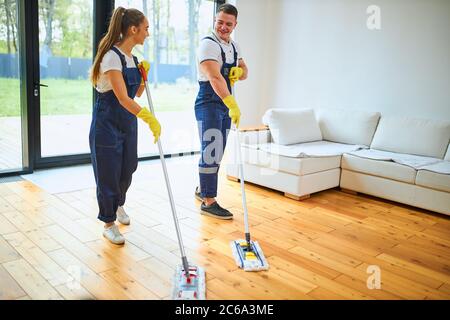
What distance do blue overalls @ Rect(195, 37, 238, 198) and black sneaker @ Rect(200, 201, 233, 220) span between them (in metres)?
0.09

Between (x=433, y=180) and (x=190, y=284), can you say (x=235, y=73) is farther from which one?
(x=433, y=180)

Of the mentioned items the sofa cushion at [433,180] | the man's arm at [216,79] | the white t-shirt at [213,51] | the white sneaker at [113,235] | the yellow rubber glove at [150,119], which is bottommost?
the white sneaker at [113,235]

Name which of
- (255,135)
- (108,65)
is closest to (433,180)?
(255,135)

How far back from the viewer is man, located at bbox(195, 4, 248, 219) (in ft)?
9.41

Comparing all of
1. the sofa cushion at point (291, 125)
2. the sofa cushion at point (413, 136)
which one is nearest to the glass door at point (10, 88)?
the sofa cushion at point (291, 125)

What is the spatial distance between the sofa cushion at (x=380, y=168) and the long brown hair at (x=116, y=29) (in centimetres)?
242

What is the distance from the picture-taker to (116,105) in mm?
2455

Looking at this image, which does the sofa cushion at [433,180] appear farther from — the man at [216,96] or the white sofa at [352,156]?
the man at [216,96]

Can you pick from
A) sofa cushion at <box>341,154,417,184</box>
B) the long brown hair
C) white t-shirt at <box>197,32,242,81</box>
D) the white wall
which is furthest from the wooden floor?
the white wall

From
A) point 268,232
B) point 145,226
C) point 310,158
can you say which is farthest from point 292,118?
point 145,226

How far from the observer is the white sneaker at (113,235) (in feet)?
8.71

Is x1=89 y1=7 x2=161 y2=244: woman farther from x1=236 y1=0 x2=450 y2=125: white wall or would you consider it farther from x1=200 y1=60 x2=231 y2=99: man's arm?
x1=236 y1=0 x2=450 y2=125: white wall

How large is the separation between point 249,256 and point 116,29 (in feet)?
4.95
